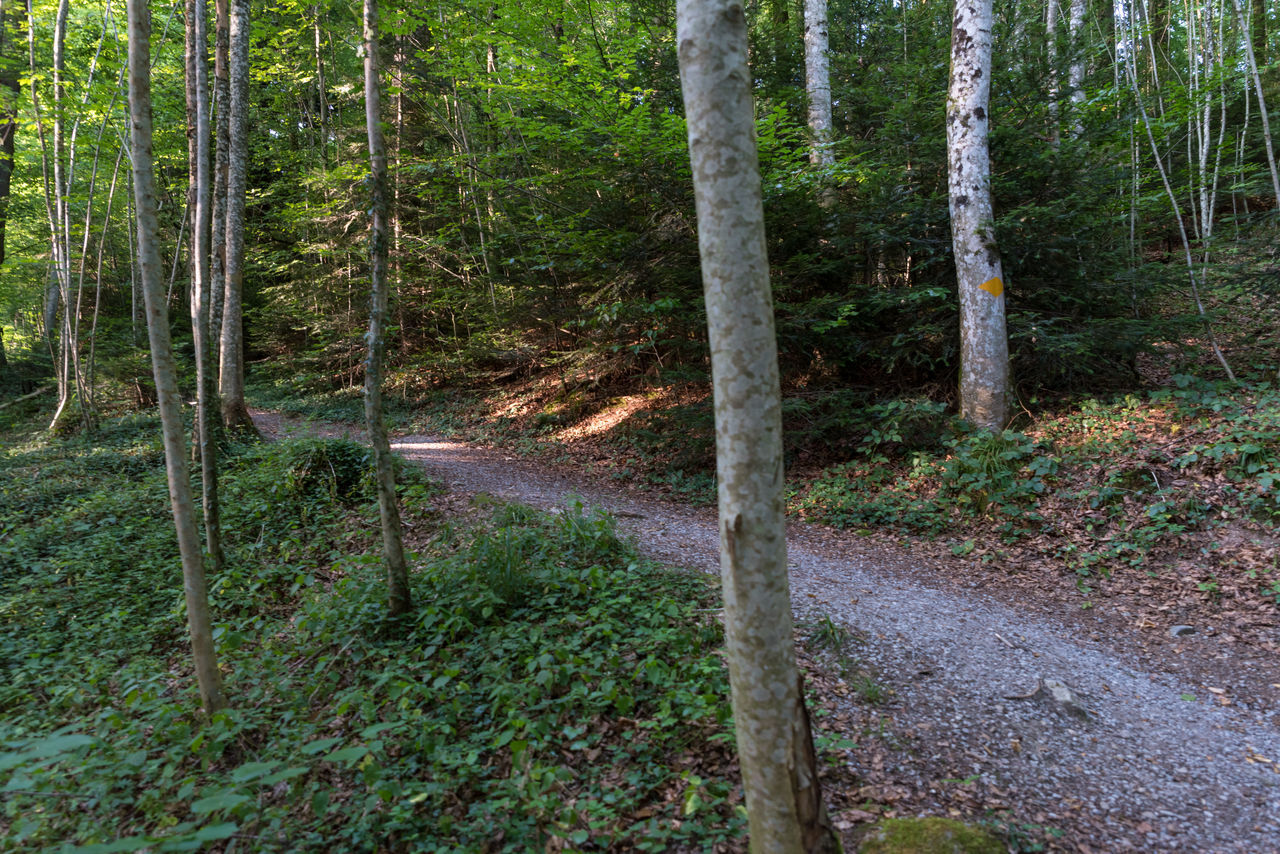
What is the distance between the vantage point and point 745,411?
2111 mm

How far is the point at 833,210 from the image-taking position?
8.77 metres

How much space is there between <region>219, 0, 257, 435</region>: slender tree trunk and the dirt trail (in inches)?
353

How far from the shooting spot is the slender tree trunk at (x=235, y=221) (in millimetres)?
9461

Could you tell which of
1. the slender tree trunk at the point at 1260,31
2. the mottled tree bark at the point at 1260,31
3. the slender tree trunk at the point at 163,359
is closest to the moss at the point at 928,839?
the slender tree trunk at the point at 163,359

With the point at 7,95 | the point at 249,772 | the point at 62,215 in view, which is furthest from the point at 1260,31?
the point at 62,215

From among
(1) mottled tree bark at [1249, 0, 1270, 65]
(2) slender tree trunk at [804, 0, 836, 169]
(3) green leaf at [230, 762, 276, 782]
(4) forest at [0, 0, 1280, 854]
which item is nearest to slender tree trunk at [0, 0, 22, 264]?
(4) forest at [0, 0, 1280, 854]

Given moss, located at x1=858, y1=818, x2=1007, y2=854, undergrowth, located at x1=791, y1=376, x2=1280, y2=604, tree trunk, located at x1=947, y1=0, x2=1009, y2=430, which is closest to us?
moss, located at x1=858, y1=818, x2=1007, y2=854

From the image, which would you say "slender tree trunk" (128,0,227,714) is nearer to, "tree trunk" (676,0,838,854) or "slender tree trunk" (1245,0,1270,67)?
"tree trunk" (676,0,838,854)

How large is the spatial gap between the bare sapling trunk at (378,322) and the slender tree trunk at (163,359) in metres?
1.19

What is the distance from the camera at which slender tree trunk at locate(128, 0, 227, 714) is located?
393 centimetres

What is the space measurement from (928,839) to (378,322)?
4.65 m

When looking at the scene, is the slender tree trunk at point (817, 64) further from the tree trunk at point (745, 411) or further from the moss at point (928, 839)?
the moss at point (928, 839)

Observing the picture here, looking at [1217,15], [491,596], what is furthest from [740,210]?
[1217,15]

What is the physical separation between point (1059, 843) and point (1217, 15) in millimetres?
15730
